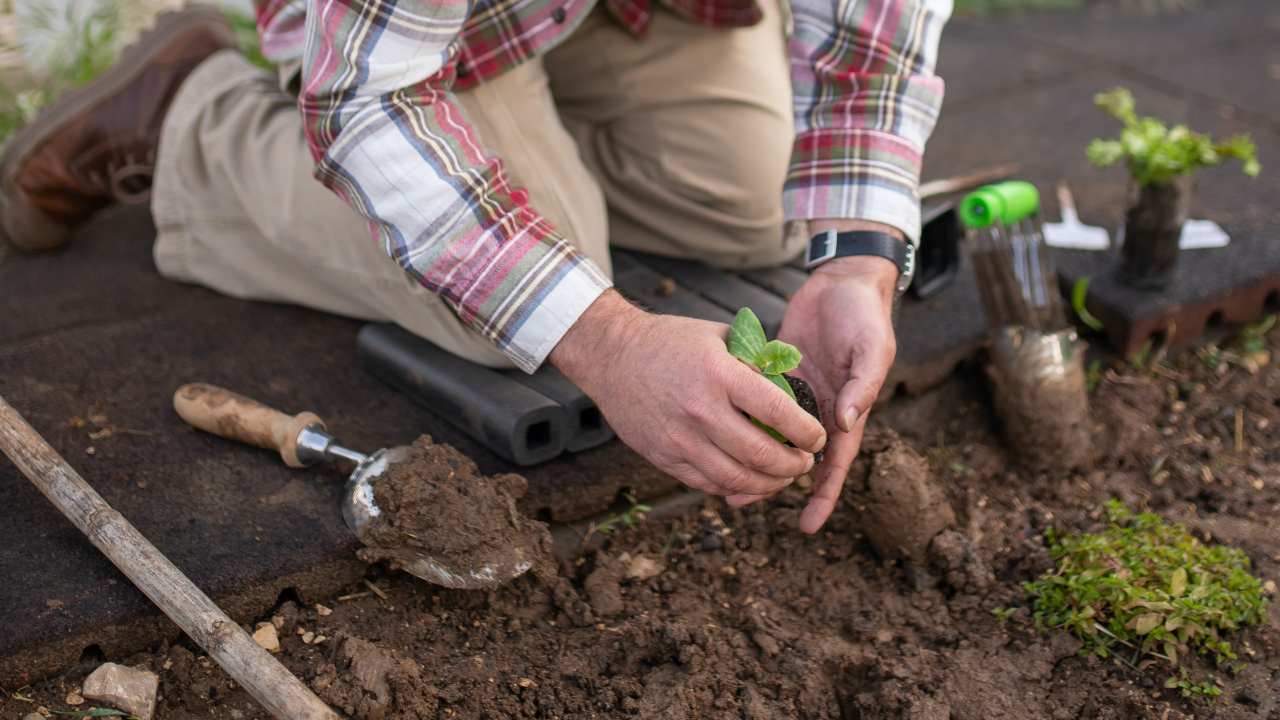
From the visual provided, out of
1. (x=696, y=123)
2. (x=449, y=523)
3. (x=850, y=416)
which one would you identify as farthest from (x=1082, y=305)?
(x=449, y=523)

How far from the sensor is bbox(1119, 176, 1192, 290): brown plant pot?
107 inches

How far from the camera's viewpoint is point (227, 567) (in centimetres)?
202

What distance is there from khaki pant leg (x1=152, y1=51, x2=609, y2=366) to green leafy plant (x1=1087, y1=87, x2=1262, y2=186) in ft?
3.80

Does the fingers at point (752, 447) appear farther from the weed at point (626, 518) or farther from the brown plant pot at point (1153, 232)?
the brown plant pot at point (1153, 232)

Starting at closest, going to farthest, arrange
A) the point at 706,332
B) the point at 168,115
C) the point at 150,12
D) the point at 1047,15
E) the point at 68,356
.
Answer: the point at 706,332
the point at 68,356
the point at 168,115
the point at 150,12
the point at 1047,15

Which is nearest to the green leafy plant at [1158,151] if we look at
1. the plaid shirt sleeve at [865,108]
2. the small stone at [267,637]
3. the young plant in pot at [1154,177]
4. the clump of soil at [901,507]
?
the young plant in pot at [1154,177]

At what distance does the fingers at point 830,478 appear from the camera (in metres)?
1.97

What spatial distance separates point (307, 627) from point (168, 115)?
4.85 ft

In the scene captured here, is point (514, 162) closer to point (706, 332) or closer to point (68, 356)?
point (706, 332)

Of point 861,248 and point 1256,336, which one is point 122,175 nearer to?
point 861,248

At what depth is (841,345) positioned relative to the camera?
200 centimetres

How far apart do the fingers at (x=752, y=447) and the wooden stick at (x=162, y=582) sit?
651 mm

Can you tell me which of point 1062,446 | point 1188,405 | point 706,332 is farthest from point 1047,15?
point 706,332

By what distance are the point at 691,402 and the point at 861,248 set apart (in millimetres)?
572
